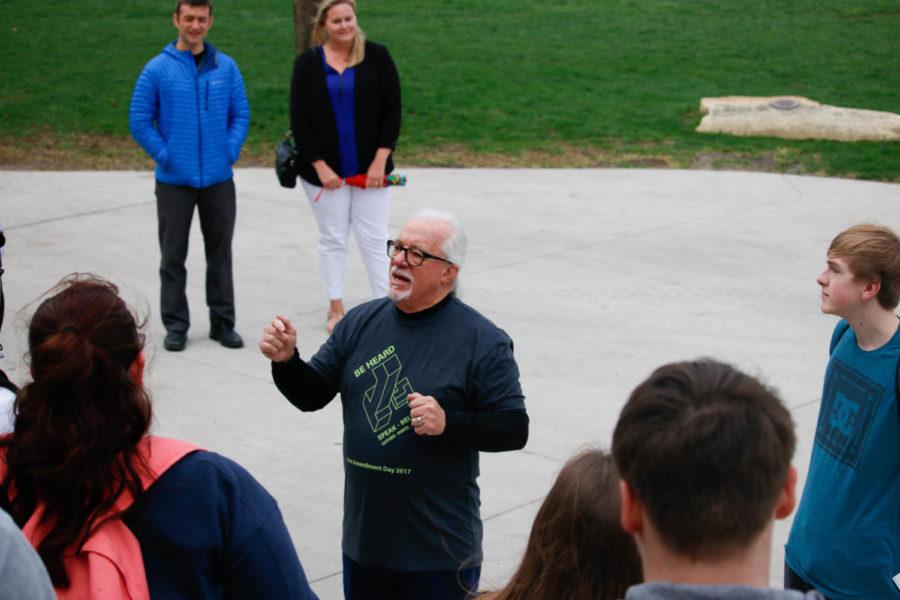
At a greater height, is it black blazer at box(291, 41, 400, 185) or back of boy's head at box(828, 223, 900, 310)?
back of boy's head at box(828, 223, 900, 310)

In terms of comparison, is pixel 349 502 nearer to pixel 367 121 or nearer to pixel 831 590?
pixel 831 590

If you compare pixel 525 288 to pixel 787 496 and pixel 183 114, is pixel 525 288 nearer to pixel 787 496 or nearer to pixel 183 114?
pixel 183 114

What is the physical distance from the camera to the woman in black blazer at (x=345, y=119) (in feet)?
24.6

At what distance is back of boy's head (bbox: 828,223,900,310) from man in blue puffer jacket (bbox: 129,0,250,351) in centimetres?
451

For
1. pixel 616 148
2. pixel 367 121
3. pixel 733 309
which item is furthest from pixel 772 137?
pixel 367 121

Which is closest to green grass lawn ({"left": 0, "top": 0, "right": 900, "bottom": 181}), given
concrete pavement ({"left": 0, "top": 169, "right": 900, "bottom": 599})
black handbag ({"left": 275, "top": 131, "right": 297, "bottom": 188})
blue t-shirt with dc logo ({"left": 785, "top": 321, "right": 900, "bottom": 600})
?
concrete pavement ({"left": 0, "top": 169, "right": 900, "bottom": 599})

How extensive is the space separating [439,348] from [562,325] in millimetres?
4324

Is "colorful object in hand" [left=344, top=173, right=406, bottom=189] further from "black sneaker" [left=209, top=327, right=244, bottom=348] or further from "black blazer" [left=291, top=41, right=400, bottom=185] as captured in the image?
"black sneaker" [left=209, top=327, right=244, bottom=348]

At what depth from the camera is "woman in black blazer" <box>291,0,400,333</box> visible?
7.50 m

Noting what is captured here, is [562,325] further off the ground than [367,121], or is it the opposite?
[367,121]

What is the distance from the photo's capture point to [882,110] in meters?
16.4

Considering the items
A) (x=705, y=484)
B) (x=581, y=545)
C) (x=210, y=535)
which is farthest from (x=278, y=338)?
(x=705, y=484)

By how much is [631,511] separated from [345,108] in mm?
5942

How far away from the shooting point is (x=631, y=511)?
181cm
